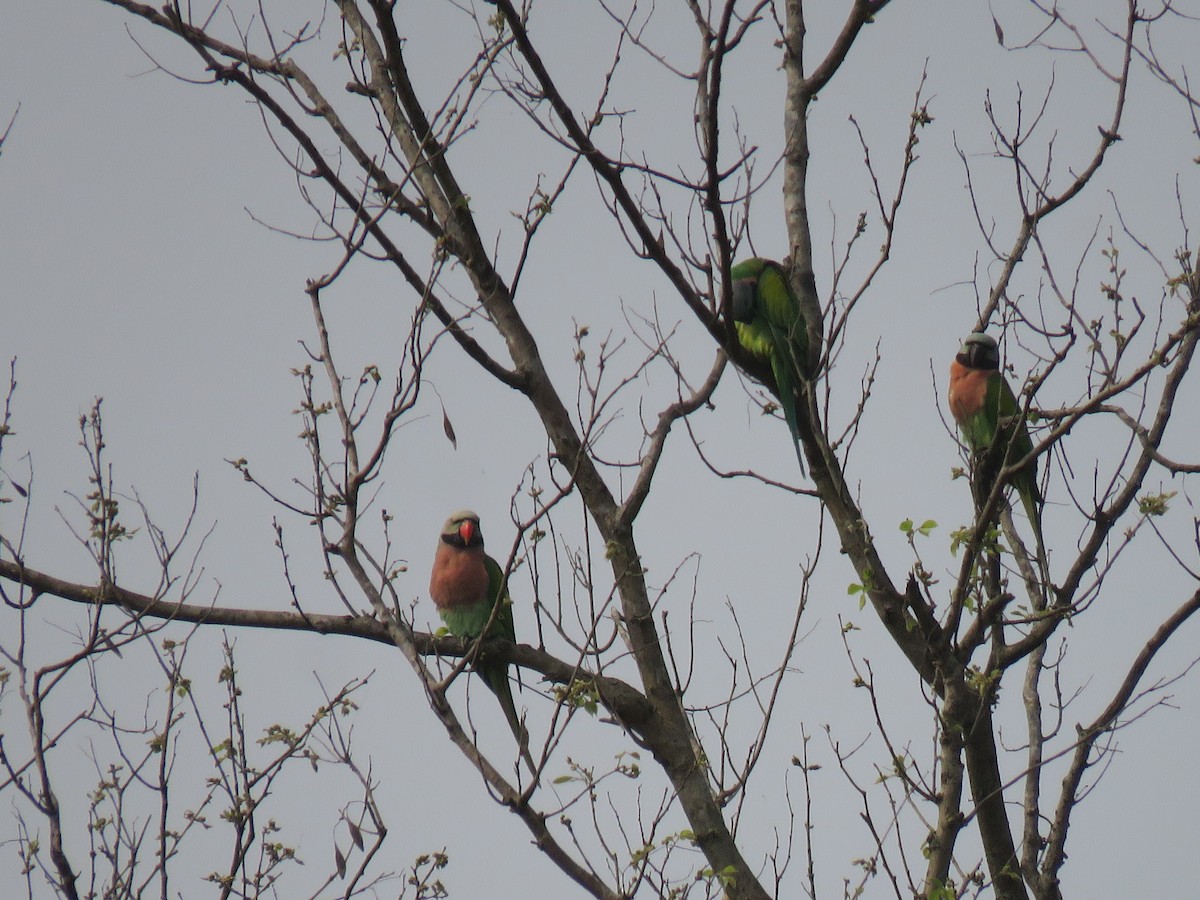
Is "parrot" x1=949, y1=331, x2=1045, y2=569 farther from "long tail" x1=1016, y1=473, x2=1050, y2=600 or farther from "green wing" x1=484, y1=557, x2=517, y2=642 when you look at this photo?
"green wing" x1=484, y1=557, x2=517, y2=642

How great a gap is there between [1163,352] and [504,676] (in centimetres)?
393

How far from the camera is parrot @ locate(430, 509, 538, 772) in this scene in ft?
20.6

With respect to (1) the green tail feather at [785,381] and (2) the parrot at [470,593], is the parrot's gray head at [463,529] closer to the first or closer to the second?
(2) the parrot at [470,593]

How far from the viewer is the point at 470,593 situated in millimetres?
6574

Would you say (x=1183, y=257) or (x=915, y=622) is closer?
(x=915, y=622)

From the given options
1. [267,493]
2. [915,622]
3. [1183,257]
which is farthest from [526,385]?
[1183,257]

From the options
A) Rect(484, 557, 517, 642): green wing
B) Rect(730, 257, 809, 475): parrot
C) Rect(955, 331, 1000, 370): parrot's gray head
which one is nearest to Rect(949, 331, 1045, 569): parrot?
Rect(955, 331, 1000, 370): parrot's gray head

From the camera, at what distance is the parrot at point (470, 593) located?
6273 mm

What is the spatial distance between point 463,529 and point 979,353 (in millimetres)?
3308

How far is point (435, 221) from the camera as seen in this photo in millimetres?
5266

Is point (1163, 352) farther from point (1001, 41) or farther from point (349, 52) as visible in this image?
point (349, 52)

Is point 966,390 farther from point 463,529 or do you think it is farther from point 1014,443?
point 463,529

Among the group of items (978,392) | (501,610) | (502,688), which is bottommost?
(502,688)

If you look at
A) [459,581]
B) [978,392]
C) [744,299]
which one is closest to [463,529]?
[459,581]
